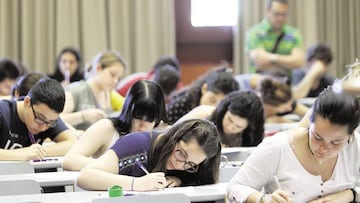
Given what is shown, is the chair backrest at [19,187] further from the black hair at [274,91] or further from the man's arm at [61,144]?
the black hair at [274,91]

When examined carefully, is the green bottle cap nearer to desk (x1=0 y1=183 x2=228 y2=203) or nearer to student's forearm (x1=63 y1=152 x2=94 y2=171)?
desk (x1=0 y1=183 x2=228 y2=203)

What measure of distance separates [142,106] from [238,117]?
0.79 metres

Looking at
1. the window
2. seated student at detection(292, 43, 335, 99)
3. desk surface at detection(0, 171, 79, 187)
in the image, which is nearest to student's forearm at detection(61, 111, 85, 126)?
desk surface at detection(0, 171, 79, 187)

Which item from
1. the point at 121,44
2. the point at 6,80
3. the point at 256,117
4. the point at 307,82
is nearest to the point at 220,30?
the point at 121,44

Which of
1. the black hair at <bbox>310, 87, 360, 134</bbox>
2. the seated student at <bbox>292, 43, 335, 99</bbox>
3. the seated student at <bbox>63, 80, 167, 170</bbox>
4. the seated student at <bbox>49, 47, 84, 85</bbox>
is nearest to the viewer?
the black hair at <bbox>310, 87, 360, 134</bbox>

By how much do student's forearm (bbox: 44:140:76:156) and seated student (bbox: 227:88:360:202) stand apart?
53.4 inches

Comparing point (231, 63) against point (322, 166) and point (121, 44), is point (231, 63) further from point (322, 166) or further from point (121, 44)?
point (322, 166)

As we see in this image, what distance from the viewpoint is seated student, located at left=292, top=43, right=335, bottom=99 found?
18.8 ft

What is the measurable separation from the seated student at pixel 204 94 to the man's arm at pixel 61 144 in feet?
3.03

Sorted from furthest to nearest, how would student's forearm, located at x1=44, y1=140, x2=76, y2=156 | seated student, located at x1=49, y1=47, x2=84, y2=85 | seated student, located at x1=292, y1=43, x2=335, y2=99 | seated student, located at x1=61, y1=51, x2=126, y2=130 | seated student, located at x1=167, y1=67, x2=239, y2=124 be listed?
1. seated student, located at x1=49, y1=47, x2=84, y2=85
2. seated student, located at x1=292, y1=43, x2=335, y2=99
3. seated student, located at x1=61, y1=51, x2=126, y2=130
4. seated student, located at x1=167, y1=67, x2=239, y2=124
5. student's forearm, located at x1=44, y1=140, x2=76, y2=156

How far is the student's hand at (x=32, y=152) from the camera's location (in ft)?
10.3

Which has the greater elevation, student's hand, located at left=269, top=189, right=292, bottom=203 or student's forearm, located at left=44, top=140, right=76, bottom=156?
student's hand, located at left=269, top=189, right=292, bottom=203

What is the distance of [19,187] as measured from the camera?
243 cm

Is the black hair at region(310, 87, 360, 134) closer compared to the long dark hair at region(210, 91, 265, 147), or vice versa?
the black hair at region(310, 87, 360, 134)
